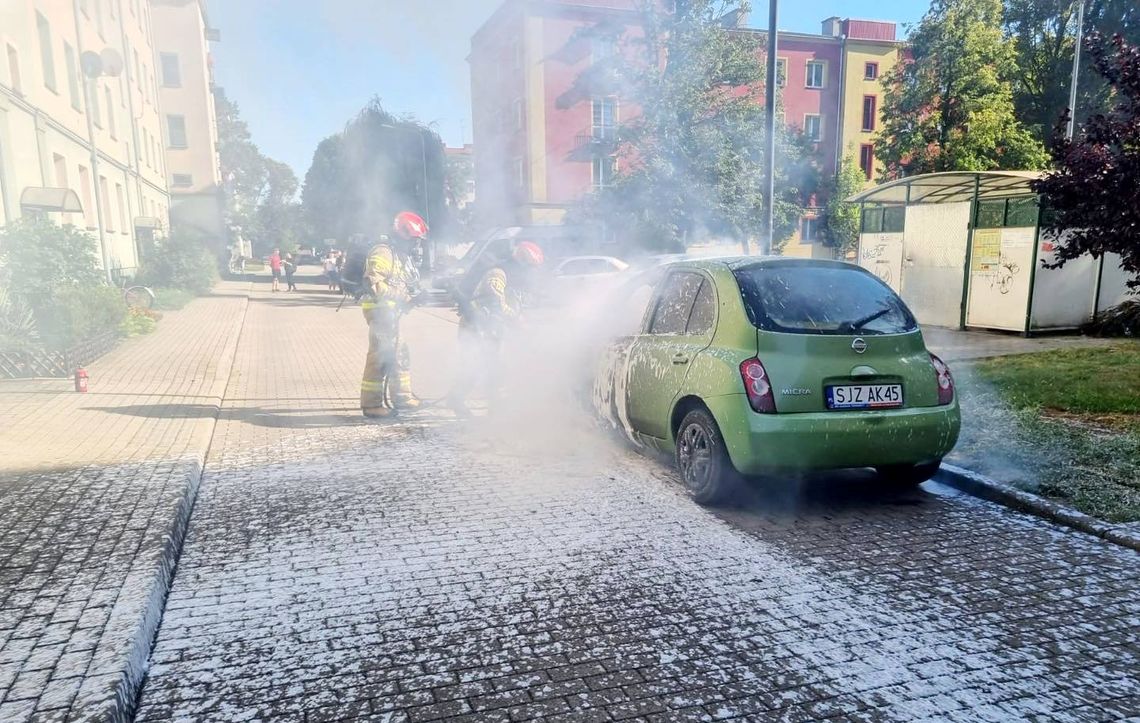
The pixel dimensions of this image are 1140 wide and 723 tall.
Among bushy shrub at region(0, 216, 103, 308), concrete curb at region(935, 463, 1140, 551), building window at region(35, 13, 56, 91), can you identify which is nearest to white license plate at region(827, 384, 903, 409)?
concrete curb at region(935, 463, 1140, 551)

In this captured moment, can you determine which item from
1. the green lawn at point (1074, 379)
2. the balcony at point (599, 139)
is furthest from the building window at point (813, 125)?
the green lawn at point (1074, 379)

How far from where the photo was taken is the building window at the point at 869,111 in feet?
126

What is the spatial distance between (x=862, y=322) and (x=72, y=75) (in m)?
20.7

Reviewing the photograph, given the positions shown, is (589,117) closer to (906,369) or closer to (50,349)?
(50,349)

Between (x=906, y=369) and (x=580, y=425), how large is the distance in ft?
9.59

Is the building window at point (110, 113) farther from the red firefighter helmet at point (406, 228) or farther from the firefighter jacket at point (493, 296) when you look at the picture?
the firefighter jacket at point (493, 296)

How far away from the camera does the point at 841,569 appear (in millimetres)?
3611

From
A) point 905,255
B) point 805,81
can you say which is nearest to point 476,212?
point 805,81

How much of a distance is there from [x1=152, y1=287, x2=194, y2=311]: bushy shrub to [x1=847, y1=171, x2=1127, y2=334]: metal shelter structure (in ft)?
52.7

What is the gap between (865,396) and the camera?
424 cm

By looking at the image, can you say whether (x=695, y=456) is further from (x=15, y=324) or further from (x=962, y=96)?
(x=962, y=96)

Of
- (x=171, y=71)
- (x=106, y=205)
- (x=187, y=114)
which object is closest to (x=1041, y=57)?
(x=106, y=205)

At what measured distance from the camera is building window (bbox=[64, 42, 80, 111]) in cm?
1777

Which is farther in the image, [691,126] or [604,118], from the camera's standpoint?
[604,118]
